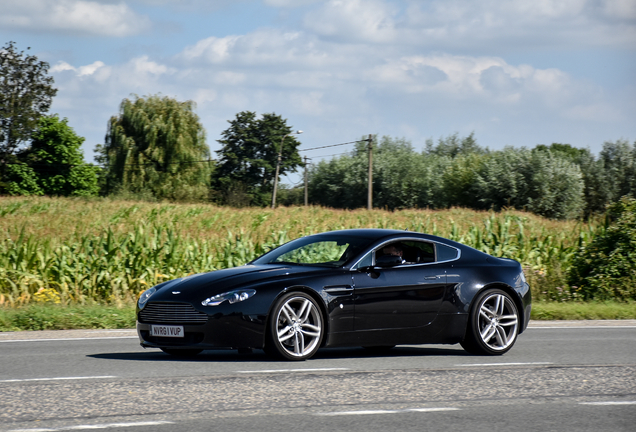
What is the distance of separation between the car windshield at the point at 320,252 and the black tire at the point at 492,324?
5.16ft

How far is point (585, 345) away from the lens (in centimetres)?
1050

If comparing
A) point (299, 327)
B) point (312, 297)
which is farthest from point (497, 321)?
point (299, 327)

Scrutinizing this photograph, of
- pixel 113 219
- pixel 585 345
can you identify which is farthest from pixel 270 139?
pixel 585 345

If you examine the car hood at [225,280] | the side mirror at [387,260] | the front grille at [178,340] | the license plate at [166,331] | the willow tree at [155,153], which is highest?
the willow tree at [155,153]

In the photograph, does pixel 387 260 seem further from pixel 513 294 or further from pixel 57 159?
pixel 57 159

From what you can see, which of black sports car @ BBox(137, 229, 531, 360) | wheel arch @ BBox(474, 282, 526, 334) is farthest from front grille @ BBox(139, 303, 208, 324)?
wheel arch @ BBox(474, 282, 526, 334)

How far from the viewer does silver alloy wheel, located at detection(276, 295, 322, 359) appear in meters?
8.34

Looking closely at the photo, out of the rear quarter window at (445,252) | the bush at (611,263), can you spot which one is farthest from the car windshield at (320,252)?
the bush at (611,263)

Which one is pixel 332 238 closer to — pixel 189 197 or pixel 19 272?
pixel 19 272

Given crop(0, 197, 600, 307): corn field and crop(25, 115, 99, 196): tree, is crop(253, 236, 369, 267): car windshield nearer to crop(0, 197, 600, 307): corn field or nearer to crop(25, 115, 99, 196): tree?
crop(0, 197, 600, 307): corn field

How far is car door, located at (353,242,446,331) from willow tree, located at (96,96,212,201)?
2572 inches

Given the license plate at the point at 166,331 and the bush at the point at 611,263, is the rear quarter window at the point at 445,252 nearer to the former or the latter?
the license plate at the point at 166,331

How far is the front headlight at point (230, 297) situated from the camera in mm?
8172

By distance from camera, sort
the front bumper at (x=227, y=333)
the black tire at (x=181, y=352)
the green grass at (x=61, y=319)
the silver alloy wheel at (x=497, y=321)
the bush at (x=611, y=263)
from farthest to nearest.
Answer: the bush at (x=611, y=263) → the green grass at (x=61, y=319) → the silver alloy wheel at (x=497, y=321) → the black tire at (x=181, y=352) → the front bumper at (x=227, y=333)
